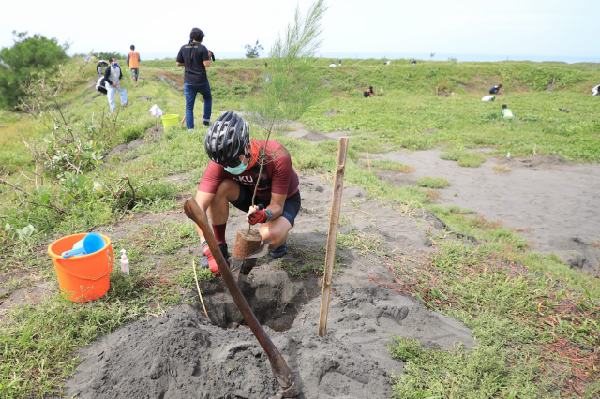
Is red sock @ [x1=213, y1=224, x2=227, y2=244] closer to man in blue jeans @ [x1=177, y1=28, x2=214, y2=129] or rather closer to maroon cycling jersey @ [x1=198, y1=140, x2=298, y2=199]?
maroon cycling jersey @ [x1=198, y1=140, x2=298, y2=199]

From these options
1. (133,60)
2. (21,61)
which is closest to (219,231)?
(133,60)

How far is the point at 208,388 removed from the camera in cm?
213

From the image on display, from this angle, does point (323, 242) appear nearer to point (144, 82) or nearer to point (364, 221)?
point (364, 221)

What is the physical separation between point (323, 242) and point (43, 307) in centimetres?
228

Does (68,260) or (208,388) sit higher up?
(68,260)

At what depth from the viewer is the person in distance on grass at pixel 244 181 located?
2.65 m

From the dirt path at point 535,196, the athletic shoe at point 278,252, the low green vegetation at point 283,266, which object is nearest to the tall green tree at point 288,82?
the low green vegetation at point 283,266

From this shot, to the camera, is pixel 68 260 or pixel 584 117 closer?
pixel 68 260

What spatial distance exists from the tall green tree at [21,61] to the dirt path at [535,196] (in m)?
15.2

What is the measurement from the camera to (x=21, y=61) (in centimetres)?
1694

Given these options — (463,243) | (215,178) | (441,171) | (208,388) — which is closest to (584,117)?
(441,171)

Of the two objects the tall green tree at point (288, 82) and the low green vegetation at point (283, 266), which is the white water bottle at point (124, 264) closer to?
the low green vegetation at point (283, 266)

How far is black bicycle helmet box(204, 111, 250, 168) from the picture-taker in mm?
2611

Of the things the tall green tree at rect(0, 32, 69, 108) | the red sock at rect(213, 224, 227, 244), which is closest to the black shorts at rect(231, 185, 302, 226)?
the red sock at rect(213, 224, 227, 244)
